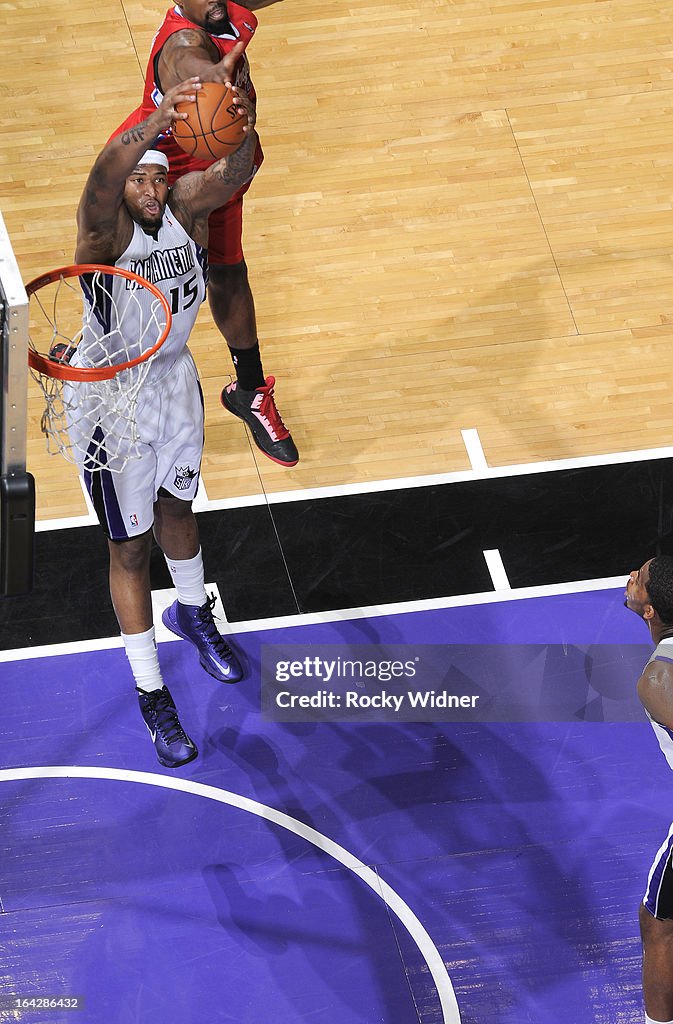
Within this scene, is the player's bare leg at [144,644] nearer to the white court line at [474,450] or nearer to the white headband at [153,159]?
the white headband at [153,159]

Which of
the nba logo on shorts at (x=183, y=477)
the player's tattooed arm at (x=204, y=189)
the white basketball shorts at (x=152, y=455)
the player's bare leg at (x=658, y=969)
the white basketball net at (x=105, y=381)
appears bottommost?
the player's bare leg at (x=658, y=969)

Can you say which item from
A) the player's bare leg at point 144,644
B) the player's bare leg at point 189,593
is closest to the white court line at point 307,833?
the player's bare leg at point 144,644

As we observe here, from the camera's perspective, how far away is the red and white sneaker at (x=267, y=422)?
664cm

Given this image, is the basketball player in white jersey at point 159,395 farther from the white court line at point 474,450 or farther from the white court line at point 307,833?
the white court line at point 474,450

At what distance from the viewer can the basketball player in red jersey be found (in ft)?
17.5

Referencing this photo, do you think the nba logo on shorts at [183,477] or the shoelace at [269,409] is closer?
the nba logo on shorts at [183,477]

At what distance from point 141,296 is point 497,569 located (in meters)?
2.45

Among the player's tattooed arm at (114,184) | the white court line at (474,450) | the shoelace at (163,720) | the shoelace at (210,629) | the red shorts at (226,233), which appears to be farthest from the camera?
the white court line at (474,450)

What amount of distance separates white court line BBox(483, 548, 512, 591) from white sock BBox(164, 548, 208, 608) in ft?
4.81

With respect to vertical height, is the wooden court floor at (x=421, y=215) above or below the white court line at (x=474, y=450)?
above

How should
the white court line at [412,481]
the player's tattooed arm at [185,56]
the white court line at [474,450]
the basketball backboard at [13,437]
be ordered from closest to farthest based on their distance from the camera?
the basketball backboard at [13,437] → the player's tattooed arm at [185,56] → the white court line at [412,481] → the white court line at [474,450]

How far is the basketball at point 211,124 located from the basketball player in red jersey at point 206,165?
67 mm

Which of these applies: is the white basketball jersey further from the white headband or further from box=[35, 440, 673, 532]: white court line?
box=[35, 440, 673, 532]: white court line

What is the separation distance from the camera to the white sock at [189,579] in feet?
18.7
